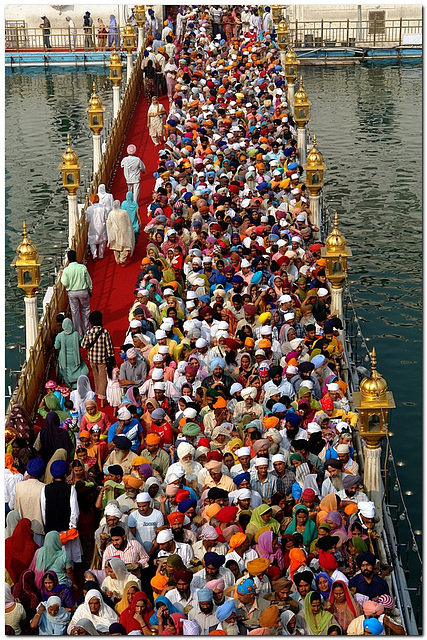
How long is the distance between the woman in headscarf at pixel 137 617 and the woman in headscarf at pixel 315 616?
1233 mm

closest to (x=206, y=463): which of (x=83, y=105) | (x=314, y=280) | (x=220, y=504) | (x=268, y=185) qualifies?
(x=220, y=504)

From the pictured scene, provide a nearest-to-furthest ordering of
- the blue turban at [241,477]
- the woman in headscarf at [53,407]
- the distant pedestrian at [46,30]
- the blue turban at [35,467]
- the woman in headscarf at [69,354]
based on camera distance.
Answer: the blue turban at [241,477]
the blue turban at [35,467]
the woman in headscarf at [53,407]
the woman in headscarf at [69,354]
the distant pedestrian at [46,30]

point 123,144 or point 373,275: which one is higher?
point 123,144

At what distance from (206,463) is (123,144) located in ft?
50.5

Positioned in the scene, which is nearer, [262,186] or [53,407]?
[53,407]

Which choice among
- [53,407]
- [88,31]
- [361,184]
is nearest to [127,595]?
[53,407]

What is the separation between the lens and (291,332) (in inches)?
580

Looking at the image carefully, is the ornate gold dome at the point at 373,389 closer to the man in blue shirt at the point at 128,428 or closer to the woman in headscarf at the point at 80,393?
the man in blue shirt at the point at 128,428

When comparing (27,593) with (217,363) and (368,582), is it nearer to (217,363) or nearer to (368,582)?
(368,582)

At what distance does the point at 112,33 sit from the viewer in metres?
47.0

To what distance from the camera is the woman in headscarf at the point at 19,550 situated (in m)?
10.9

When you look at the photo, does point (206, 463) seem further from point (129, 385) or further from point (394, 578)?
point (129, 385)

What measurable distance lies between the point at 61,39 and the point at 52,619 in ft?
133

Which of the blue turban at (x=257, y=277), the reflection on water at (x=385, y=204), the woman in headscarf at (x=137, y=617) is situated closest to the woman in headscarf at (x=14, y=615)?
the woman in headscarf at (x=137, y=617)
